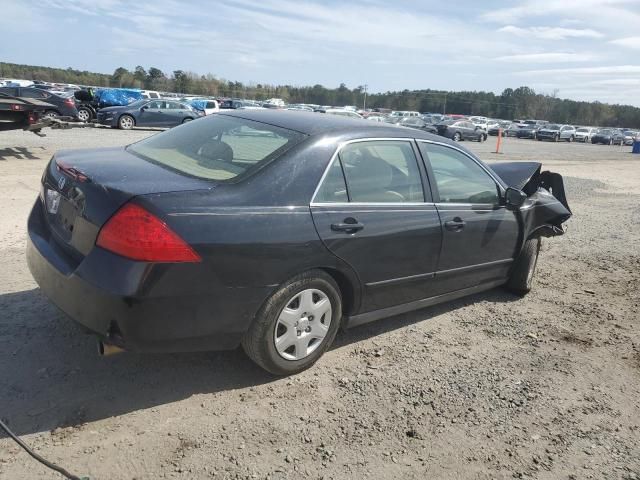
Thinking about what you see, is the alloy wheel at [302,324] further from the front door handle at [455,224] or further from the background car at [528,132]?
the background car at [528,132]

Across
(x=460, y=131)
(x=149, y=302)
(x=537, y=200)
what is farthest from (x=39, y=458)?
(x=460, y=131)

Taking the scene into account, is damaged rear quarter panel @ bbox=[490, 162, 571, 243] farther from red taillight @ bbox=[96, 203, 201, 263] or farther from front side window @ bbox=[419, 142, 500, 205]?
red taillight @ bbox=[96, 203, 201, 263]

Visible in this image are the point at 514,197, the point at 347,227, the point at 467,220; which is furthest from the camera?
the point at 514,197

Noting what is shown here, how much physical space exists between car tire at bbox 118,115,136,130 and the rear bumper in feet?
70.5

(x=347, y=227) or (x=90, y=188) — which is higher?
(x=90, y=188)

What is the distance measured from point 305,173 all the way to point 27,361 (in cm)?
203

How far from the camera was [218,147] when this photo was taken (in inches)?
142

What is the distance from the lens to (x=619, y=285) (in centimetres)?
582

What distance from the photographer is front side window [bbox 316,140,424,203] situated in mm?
3454

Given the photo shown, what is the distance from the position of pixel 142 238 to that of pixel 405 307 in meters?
2.08

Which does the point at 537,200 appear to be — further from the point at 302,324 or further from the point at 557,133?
the point at 557,133

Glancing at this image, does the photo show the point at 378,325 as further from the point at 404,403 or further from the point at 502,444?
the point at 502,444


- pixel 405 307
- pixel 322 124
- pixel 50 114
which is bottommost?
pixel 405 307

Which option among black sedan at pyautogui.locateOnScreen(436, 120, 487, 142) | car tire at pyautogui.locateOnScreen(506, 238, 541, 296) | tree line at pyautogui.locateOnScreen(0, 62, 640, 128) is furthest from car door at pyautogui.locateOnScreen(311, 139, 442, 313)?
tree line at pyautogui.locateOnScreen(0, 62, 640, 128)
